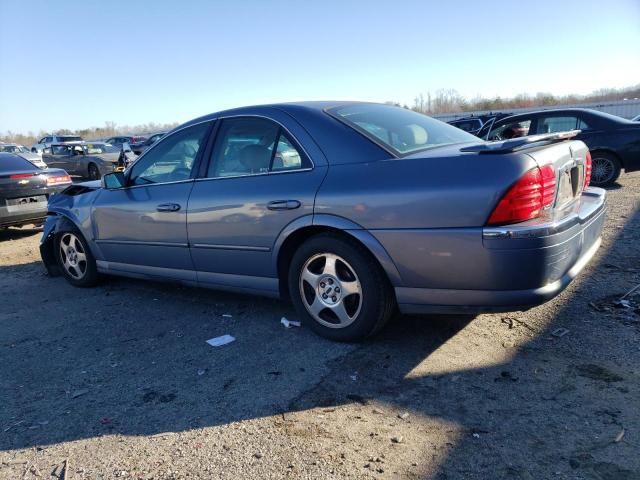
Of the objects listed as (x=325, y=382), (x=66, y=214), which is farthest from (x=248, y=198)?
(x=66, y=214)

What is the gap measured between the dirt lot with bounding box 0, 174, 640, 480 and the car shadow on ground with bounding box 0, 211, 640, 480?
0.01 meters

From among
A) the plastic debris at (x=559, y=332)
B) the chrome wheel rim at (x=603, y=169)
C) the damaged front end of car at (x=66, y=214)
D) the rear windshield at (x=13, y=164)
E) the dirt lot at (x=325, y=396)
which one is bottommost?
the plastic debris at (x=559, y=332)

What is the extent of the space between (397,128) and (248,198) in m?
1.21

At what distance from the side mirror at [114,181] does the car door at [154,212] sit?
1.9 inches

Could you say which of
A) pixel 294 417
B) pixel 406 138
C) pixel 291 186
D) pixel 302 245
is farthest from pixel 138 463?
pixel 406 138

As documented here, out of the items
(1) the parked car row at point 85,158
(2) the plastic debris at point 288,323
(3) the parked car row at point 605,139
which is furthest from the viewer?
(1) the parked car row at point 85,158

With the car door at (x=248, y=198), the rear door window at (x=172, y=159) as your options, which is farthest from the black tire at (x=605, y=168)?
the rear door window at (x=172, y=159)

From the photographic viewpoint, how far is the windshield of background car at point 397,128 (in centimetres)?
354

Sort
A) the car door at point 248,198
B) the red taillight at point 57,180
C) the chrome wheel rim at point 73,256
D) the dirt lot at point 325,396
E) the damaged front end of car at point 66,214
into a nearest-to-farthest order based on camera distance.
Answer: the dirt lot at point 325,396
the car door at point 248,198
the damaged front end of car at point 66,214
the chrome wheel rim at point 73,256
the red taillight at point 57,180

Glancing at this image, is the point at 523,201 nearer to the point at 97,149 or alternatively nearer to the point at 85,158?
the point at 85,158

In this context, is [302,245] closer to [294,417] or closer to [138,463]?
[294,417]

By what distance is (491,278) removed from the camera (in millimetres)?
2922

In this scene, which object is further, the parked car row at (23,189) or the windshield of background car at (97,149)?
the windshield of background car at (97,149)

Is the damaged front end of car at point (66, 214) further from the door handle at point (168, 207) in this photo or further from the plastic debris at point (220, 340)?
the plastic debris at point (220, 340)
